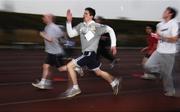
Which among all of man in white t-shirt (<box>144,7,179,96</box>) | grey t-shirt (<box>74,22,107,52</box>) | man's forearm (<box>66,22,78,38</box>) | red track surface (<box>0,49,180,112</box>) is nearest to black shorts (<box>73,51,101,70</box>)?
grey t-shirt (<box>74,22,107,52</box>)

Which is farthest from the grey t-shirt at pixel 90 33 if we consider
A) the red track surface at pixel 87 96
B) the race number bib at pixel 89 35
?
the red track surface at pixel 87 96

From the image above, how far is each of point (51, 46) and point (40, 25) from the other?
2282 centimetres

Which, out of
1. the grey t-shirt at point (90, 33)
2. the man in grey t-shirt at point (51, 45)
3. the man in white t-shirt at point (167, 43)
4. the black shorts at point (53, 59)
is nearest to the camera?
the grey t-shirt at point (90, 33)

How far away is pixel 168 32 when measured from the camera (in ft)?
34.9

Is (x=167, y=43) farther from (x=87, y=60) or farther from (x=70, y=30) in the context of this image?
(x=70, y=30)

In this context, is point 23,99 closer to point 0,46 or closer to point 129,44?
point 0,46

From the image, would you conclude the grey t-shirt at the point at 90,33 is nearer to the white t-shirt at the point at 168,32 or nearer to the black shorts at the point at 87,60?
the black shorts at the point at 87,60

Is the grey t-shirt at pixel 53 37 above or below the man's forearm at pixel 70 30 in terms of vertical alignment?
below

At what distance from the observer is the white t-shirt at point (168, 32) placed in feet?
34.8

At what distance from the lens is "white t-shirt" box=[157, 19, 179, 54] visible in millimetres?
10602

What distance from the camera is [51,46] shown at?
1120cm

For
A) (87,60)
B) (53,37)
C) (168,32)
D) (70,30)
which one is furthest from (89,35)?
(168,32)

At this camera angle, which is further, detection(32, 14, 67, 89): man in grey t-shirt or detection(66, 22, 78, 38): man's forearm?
detection(32, 14, 67, 89): man in grey t-shirt

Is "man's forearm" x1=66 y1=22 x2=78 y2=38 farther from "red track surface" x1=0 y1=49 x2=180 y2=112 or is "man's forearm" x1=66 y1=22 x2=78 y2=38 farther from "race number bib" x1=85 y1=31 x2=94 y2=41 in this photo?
"red track surface" x1=0 y1=49 x2=180 y2=112
